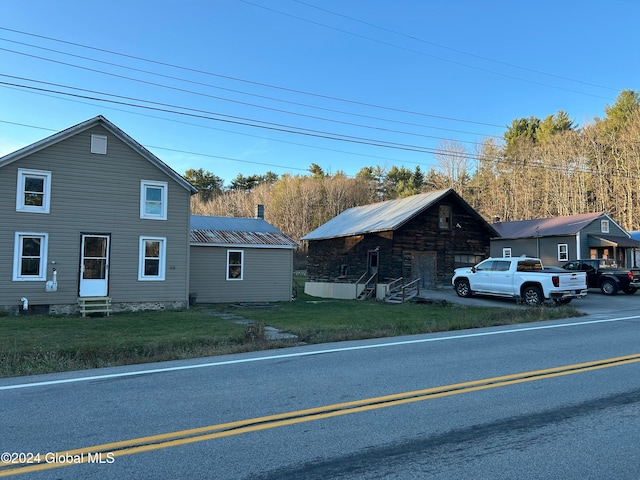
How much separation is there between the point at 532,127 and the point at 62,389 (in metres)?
65.8

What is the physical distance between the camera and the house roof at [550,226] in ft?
115

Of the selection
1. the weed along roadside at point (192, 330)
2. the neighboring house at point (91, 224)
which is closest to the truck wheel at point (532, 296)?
the weed along roadside at point (192, 330)

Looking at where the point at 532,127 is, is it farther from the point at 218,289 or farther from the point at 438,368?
the point at 438,368

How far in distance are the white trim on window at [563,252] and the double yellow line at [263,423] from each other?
103 feet

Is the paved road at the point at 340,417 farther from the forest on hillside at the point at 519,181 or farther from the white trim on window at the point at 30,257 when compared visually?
the forest on hillside at the point at 519,181

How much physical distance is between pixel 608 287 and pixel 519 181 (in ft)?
114

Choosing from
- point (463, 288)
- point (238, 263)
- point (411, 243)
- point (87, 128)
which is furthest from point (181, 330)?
point (411, 243)

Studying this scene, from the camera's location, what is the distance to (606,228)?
3569 centimetres

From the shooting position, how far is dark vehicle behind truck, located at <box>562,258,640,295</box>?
2311cm

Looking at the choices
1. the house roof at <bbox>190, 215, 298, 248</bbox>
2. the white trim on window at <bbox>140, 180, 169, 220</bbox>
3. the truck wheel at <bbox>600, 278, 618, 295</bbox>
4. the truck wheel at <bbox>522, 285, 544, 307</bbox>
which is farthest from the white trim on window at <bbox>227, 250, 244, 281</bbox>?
the truck wheel at <bbox>600, 278, 618, 295</bbox>

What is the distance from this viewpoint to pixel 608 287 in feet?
77.5

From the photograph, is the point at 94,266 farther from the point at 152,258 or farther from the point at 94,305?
the point at 152,258

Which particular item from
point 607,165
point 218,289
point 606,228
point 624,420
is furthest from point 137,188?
point 607,165

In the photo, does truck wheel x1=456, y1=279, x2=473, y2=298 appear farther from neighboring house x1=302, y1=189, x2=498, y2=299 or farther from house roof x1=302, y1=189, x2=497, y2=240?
house roof x1=302, y1=189, x2=497, y2=240
